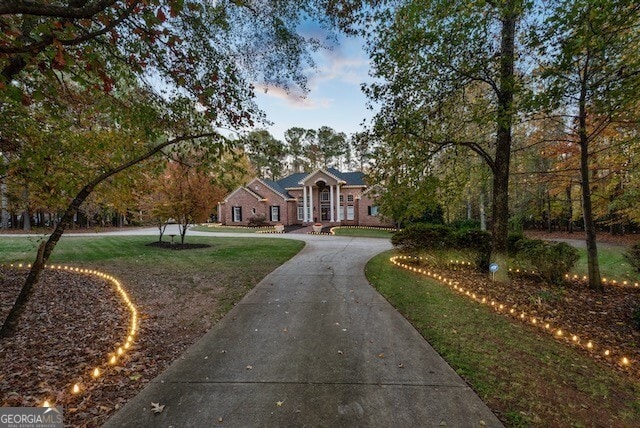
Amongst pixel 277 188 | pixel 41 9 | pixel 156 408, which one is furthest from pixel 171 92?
pixel 277 188

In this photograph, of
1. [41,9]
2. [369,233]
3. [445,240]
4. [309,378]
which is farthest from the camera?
[369,233]

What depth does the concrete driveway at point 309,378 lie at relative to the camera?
2.84 meters

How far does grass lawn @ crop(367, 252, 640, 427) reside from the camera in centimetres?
292

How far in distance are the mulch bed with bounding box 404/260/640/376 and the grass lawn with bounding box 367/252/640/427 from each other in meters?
0.56

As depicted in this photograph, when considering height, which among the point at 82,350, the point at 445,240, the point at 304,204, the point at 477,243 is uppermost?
the point at 304,204

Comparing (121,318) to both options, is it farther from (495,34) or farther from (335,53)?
(495,34)

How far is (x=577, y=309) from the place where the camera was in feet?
20.4

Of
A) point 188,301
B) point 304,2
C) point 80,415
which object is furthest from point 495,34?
point 80,415

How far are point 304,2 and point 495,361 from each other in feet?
22.0

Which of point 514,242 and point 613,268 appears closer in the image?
point 514,242

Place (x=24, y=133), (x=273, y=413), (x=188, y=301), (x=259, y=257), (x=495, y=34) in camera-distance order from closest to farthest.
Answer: (x=273, y=413) < (x=24, y=133) < (x=188, y=301) < (x=495, y=34) < (x=259, y=257)

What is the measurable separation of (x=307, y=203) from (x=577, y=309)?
27022 millimetres

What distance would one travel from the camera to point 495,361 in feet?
12.6

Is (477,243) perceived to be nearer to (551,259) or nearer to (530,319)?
(551,259)
